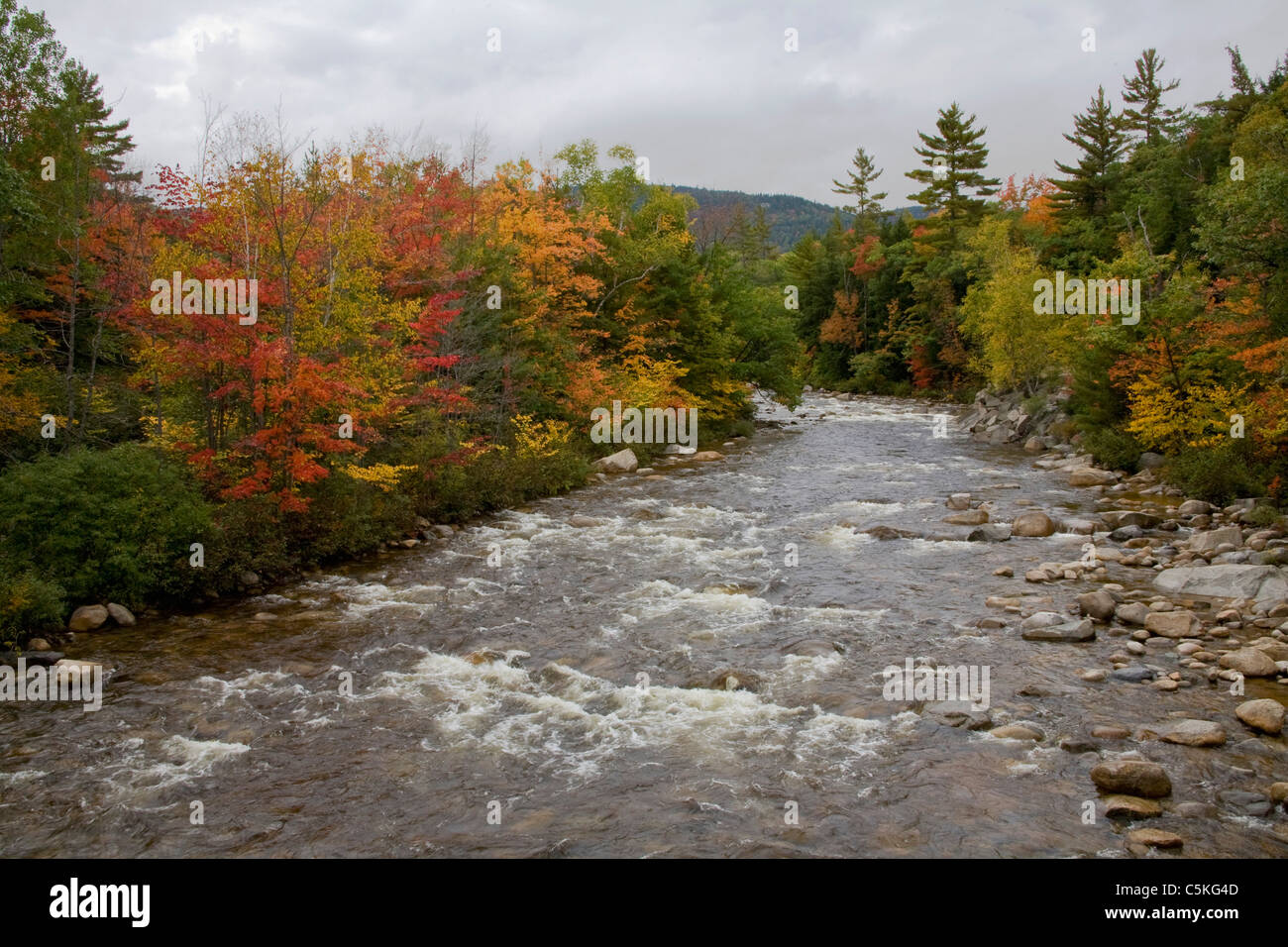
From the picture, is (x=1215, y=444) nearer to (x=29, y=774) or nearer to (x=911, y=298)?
(x=29, y=774)

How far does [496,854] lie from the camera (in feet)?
23.1

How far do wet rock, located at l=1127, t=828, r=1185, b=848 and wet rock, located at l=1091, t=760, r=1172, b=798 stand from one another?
0.66 meters

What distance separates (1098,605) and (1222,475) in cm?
947

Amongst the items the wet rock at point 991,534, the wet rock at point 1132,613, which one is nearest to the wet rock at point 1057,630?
the wet rock at point 1132,613

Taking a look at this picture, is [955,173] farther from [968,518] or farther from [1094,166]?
[968,518]

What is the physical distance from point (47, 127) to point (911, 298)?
56.3 m

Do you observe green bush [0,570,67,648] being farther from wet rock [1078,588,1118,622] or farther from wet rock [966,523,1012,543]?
wet rock [966,523,1012,543]

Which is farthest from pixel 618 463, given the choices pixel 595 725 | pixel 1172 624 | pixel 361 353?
pixel 595 725

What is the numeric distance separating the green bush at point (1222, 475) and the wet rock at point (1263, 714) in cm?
1203

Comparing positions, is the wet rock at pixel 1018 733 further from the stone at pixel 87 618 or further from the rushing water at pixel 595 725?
the stone at pixel 87 618

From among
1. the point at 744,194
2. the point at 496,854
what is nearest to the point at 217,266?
the point at 496,854

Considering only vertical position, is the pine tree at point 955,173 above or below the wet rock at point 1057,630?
above

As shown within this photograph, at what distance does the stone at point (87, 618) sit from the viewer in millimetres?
12367

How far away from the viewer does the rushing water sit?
740 cm
